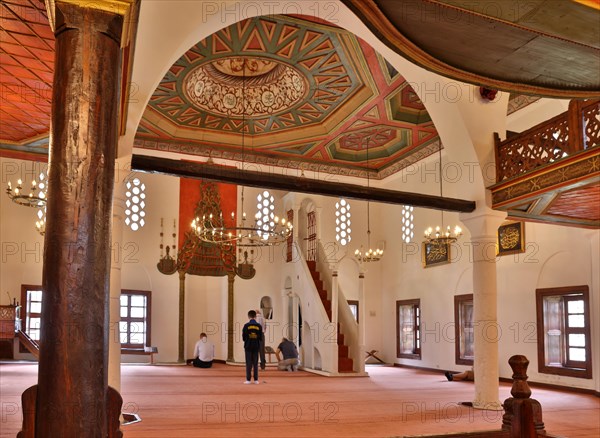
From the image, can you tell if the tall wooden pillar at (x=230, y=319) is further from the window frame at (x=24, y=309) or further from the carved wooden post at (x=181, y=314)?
the window frame at (x=24, y=309)

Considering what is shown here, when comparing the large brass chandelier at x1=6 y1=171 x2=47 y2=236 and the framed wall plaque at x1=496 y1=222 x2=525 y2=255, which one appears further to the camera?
the framed wall plaque at x1=496 y1=222 x2=525 y2=255

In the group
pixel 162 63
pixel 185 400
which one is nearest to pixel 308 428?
pixel 185 400

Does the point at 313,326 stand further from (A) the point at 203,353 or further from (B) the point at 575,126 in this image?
(B) the point at 575,126

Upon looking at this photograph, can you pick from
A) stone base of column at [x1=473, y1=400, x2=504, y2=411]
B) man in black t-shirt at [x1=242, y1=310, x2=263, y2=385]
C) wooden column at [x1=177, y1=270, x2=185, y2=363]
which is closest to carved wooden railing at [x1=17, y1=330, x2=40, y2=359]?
wooden column at [x1=177, y1=270, x2=185, y2=363]

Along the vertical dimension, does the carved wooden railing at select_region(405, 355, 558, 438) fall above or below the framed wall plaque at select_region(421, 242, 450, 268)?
below

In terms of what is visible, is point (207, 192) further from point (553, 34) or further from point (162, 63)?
point (553, 34)

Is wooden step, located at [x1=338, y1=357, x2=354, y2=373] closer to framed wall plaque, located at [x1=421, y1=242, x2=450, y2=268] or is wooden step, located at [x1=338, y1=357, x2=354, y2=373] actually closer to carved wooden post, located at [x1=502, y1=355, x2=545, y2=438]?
framed wall plaque, located at [x1=421, y1=242, x2=450, y2=268]

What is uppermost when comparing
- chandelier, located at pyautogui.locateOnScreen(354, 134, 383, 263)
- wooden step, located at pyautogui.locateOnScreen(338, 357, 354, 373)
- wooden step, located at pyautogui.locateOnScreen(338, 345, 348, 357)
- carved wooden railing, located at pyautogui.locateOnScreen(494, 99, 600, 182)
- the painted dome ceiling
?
the painted dome ceiling

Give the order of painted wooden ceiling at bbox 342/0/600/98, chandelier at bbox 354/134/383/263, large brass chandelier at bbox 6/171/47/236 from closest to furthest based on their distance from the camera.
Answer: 1. painted wooden ceiling at bbox 342/0/600/98
2. large brass chandelier at bbox 6/171/47/236
3. chandelier at bbox 354/134/383/263

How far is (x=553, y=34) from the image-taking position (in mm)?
2658

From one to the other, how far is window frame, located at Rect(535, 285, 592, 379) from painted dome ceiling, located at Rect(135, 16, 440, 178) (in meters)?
4.73

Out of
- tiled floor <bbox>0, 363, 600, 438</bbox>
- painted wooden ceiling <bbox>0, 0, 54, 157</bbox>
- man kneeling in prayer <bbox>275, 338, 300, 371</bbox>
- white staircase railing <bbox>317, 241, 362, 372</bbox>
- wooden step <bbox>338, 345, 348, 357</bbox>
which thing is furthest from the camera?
man kneeling in prayer <bbox>275, 338, 300, 371</bbox>

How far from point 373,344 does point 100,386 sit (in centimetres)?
1648

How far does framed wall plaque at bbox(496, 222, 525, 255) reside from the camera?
12680mm
